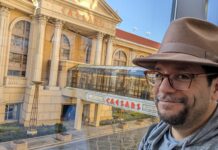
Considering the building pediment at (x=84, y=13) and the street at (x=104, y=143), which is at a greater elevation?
the building pediment at (x=84, y=13)

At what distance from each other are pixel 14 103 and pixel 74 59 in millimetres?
492

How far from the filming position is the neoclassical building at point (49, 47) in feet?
5.20

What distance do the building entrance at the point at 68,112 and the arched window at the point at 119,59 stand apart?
479 millimetres

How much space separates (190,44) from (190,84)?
0.05 metres

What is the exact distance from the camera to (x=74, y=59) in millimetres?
1775

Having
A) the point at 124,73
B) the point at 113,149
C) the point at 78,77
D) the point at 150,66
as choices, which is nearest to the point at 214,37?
the point at 150,66

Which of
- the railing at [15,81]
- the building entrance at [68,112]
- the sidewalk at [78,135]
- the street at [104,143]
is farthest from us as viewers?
the street at [104,143]

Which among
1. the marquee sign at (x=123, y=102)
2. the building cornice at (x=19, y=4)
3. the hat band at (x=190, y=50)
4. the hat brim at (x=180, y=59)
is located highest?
the building cornice at (x=19, y=4)

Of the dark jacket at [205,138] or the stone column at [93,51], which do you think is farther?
the stone column at [93,51]

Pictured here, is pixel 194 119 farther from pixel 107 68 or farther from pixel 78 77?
pixel 78 77

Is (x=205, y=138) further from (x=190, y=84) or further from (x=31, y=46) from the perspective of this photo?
(x=31, y=46)

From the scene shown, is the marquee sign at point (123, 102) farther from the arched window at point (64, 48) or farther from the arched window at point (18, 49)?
the arched window at point (18, 49)

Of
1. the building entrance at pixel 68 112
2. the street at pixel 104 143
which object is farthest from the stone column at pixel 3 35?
the street at pixel 104 143

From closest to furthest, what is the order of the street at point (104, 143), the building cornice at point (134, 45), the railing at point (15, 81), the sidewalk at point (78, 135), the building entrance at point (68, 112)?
the building cornice at point (134, 45) → the railing at point (15, 81) → the building entrance at point (68, 112) → the sidewalk at point (78, 135) → the street at point (104, 143)
